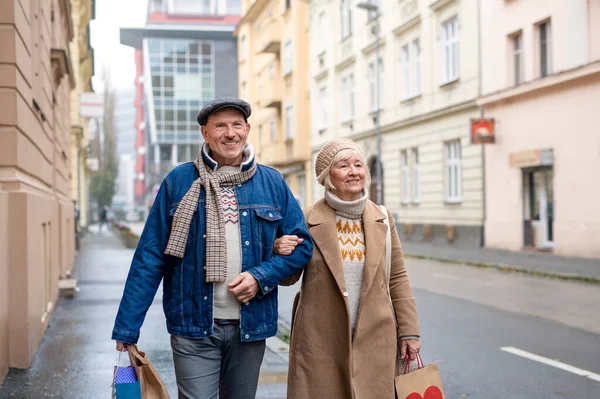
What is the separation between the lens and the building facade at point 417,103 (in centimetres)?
2453

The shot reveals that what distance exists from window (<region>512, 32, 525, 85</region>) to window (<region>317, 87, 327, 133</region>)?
16.9 meters

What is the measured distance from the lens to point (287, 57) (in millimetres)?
44031

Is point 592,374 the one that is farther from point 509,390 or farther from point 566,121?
point 566,121

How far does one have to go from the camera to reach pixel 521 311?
10719mm

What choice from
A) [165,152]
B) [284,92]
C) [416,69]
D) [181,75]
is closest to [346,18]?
Result: [416,69]

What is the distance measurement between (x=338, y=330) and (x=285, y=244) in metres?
0.50

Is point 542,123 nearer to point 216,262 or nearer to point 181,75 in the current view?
point 216,262

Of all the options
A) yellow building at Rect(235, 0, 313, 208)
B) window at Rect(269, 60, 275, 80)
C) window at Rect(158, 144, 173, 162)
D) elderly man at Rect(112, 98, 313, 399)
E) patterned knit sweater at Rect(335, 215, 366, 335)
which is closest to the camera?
elderly man at Rect(112, 98, 313, 399)

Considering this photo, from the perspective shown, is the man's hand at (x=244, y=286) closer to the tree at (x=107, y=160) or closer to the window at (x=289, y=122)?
the window at (x=289, y=122)

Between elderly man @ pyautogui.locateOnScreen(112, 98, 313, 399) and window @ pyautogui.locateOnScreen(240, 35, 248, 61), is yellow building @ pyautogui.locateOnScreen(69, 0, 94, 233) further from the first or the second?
elderly man @ pyautogui.locateOnScreen(112, 98, 313, 399)

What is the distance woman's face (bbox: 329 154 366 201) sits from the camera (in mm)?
3605

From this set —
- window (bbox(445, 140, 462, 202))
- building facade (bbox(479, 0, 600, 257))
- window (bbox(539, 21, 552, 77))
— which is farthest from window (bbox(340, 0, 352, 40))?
window (bbox(539, 21, 552, 77))

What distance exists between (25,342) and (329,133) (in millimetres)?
31990

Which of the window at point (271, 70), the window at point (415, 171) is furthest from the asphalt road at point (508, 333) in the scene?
the window at point (271, 70)
